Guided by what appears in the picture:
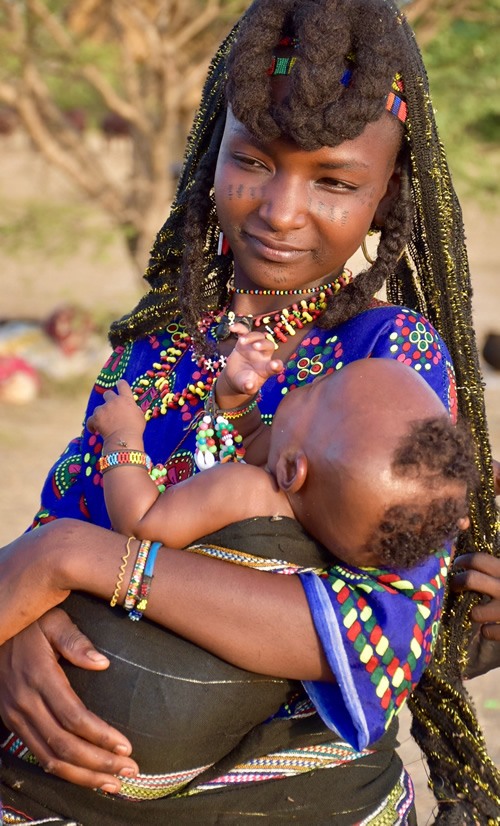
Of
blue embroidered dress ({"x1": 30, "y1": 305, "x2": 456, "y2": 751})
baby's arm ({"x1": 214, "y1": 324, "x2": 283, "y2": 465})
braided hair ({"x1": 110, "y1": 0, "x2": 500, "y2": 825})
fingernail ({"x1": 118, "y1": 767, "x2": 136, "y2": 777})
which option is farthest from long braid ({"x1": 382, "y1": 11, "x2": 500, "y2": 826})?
fingernail ({"x1": 118, "y1": 767, "x2": 136, "y2": 777})

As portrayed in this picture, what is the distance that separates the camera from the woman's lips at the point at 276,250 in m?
2.31

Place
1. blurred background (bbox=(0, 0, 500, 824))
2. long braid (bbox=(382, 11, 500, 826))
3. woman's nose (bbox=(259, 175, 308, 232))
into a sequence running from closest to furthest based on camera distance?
1. woman's nose (bbox=(259, 175, 308, 232))
2. long braid (bbox=(382, 11, 500, 826))
3. blurred background (bbox=(0, 0, 500, 824))

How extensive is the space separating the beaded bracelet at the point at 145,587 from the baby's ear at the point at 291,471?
25 centimetres

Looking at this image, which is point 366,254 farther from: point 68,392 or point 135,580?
point 68,392

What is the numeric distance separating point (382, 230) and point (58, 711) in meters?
1.25

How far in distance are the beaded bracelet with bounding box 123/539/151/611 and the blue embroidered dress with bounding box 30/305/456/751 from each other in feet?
0.97

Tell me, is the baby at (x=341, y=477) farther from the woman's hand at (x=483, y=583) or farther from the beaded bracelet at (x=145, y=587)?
the woman's hand at (x=483, y=583)

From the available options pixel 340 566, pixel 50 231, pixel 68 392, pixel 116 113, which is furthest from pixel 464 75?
pixel 340 566

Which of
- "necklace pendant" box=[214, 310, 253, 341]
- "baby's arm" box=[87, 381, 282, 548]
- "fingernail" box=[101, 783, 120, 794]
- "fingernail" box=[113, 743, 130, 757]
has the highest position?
"necklace pendant" box=[214, 310, 253, 341]

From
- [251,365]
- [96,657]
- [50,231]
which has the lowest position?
[96,657]

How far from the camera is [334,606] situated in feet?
6.40

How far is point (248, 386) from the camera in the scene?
2.14 m

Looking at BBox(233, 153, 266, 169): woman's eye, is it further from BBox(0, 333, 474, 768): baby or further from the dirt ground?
the dirt ground

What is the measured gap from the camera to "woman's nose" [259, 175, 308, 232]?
7.41 ft
